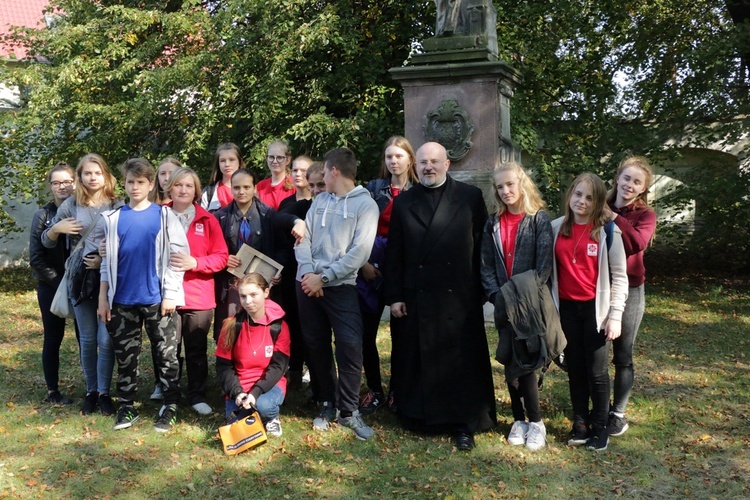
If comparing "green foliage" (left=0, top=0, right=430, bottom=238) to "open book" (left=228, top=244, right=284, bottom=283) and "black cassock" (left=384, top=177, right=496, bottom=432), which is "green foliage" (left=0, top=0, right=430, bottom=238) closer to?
"open book" (left=228, top=244, right=284, bottom=283)

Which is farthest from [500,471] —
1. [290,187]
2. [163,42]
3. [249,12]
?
[163,42]

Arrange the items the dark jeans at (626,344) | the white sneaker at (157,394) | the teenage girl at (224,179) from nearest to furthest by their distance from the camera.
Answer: the dark jeans at (626,344)
the white sneaker at (157,394)
the teenage girl at (224,179)

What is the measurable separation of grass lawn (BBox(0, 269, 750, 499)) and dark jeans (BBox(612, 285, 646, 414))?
0.98 ft

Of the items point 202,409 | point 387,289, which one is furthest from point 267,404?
point 387,289

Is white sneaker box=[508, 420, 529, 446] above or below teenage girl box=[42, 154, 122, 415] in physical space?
below

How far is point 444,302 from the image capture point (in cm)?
496

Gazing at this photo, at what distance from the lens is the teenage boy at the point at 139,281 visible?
5035 millimetres

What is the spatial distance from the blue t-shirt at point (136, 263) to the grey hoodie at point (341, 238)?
3.23ft

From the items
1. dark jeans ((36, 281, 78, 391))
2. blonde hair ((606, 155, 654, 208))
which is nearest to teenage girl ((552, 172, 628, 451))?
blonde hair ((606, 155, 654, 208))

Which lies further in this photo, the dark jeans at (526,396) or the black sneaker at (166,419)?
the black sneaker at (166,419)

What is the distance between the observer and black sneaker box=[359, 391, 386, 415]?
549 centimetres

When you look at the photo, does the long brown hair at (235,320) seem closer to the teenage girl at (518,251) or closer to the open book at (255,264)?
the open book at (255,264)

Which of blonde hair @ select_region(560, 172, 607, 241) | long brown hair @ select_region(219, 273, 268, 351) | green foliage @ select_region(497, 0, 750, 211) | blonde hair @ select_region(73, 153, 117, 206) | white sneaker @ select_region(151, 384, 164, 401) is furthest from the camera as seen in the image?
green foliage @ select_region(497, 0, 750, 211)

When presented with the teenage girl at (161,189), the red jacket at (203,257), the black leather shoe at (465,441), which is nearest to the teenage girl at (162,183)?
the teenage girl at (161,189)
